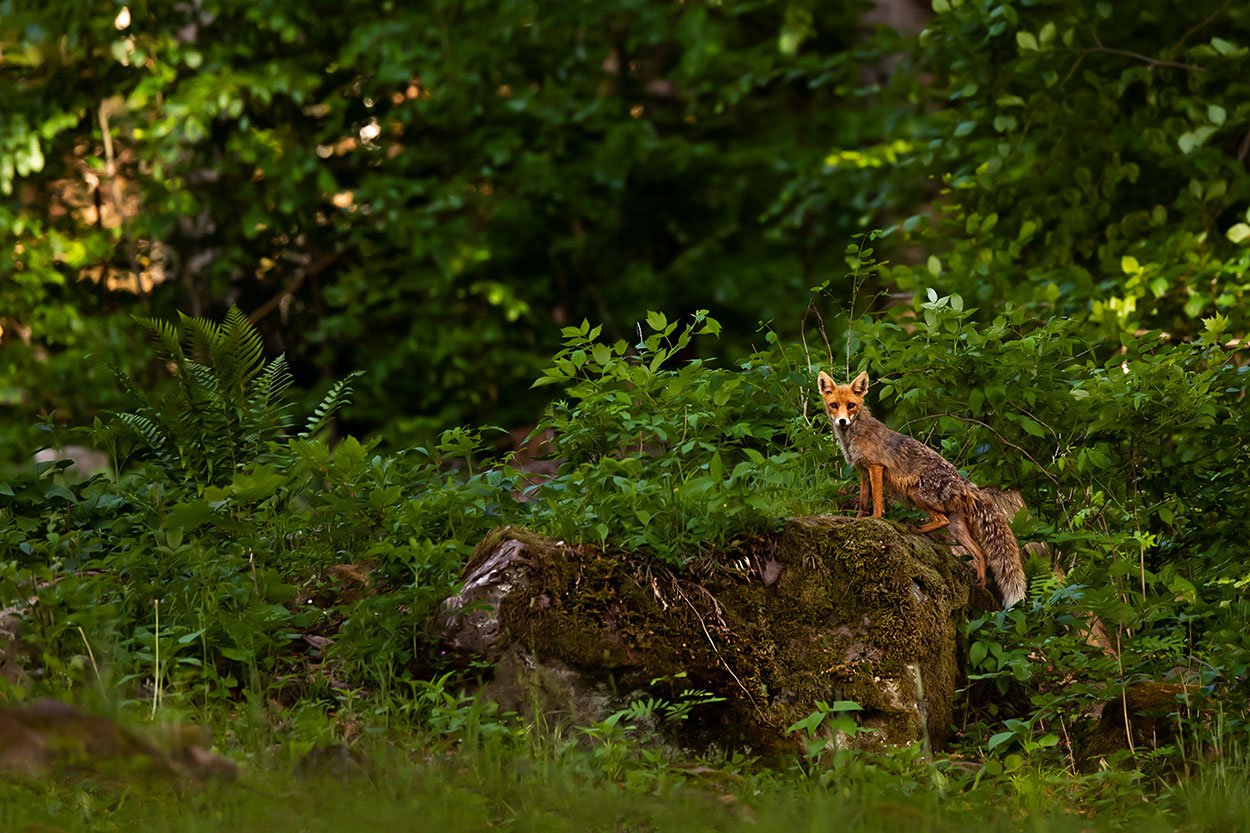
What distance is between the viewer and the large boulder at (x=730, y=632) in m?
5.56

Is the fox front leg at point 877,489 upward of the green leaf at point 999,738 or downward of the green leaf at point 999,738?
upward

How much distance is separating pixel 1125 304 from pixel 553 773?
18.4 feet

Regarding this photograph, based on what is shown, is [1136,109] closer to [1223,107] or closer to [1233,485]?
[1223,107]

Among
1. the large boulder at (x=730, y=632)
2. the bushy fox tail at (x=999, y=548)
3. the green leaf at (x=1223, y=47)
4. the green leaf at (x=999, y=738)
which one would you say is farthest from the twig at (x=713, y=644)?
the green leaf at (x=1223, y=47)

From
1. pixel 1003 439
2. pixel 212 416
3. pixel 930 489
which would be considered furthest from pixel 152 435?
pixel 1003 439

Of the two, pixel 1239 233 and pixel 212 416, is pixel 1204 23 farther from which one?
pixel 212 416

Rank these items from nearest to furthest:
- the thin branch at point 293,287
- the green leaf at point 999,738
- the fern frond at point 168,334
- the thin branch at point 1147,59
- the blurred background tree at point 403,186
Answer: the green leaf at point 999,738 → the fern frond at point 168,334 → the thin branch at point 1147,59 → the blurred background tree at point 403,186 → the thin branch at point 293,287

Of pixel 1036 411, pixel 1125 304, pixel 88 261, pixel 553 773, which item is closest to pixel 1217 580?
pixel 1036 411

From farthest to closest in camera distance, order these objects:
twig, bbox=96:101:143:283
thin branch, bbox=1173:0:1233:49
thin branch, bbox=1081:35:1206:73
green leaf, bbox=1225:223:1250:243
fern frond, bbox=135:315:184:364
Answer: twig, bbox=96:101:143:283 < thin branch, bbox=1173:0:1233:49 < thin branch, bbox=1081:35:1206:73 < green leaf, bbox=1225:223:1250:243 < fern frond, bbox=135:315:184:364

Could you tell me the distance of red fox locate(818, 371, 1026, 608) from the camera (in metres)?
6.25

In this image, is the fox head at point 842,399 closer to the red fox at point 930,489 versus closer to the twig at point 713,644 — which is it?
the red fox at point 930,489

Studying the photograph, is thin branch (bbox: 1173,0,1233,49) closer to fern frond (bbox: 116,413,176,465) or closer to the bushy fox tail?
the bushy fox tail

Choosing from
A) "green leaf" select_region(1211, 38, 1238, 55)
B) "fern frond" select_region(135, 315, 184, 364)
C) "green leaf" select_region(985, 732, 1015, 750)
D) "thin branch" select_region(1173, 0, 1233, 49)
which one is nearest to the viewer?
"green leaf" select_region(985, 732, 1015, 750)

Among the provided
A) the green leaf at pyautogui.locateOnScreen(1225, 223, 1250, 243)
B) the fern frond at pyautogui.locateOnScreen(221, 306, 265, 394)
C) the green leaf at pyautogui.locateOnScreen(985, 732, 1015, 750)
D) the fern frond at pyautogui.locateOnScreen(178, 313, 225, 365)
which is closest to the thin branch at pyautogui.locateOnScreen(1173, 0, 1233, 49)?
the green leaf at pyautogui.locateOnScreen(1225, 223, 1250, 243)
